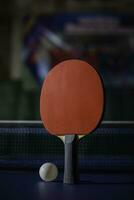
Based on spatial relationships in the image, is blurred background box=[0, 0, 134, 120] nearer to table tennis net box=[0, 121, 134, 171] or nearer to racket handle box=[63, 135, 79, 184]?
table tennis net box=[0, 121, 134, 171]

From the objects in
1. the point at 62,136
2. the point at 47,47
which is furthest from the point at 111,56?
the point at 62,136

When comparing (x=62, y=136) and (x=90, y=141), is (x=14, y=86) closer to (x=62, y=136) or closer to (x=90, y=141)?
(x=90, y=141)

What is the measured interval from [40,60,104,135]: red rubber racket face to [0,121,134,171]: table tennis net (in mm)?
412

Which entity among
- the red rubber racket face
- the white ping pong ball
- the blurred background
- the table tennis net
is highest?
the blurred background

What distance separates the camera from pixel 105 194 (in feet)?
4.99

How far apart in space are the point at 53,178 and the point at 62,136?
0.18 m

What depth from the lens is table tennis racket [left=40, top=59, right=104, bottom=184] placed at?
1.71 meters

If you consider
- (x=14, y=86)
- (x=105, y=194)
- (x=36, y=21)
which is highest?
(x=36, y=21)

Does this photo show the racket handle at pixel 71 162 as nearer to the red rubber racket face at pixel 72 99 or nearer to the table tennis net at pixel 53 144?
the red rubber racket face at pixel 72 99

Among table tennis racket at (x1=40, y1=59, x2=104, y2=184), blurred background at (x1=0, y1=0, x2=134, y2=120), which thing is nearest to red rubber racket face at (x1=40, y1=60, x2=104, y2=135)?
table tennis racket at (x1=40, y1=59, x2=104, y2=184)

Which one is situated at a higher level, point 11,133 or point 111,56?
point 111,56

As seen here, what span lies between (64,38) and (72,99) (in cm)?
449

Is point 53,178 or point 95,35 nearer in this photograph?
point 53,178

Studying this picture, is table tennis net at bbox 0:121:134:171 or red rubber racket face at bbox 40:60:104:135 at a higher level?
red rubber racket face at bbox 40:60:104:135
